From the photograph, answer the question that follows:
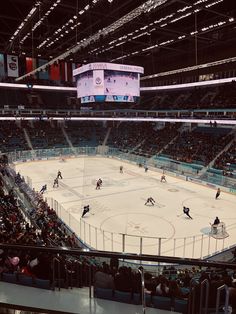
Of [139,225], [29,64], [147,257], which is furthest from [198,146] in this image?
[147,257]

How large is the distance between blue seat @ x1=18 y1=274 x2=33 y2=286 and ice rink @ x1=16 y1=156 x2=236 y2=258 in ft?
17.9

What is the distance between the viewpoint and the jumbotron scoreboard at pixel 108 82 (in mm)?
19484

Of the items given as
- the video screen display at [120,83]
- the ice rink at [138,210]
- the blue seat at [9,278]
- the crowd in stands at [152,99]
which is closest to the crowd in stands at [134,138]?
the crowd in stands at [152,99]

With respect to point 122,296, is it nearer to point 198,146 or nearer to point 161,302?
point 161,302

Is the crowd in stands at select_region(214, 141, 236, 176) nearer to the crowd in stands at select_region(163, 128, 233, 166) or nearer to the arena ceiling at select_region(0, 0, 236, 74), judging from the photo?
the crowd in stands at select_region(163, 128, 233, 166)

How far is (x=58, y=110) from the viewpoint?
138 ft

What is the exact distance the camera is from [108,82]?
786 inches

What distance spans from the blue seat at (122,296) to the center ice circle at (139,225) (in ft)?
33.0

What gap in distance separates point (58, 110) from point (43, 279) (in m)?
39.5

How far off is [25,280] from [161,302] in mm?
1871

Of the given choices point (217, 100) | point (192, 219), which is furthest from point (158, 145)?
point (192, 219)

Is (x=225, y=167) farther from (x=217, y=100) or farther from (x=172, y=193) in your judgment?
(x=217, y=100)

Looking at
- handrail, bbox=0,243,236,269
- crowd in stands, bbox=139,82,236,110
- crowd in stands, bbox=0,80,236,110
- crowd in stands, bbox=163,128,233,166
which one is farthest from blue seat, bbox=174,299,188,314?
crowd in stands, bbox=0,80,236,110

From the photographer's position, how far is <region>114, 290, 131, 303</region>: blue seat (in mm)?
3715
